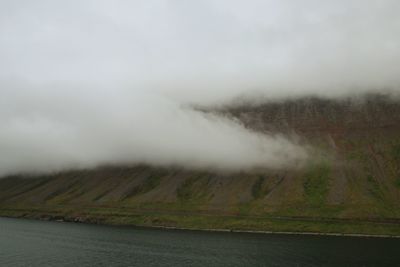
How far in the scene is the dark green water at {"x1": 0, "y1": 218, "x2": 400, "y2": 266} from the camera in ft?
415

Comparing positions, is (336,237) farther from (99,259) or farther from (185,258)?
(99,259)

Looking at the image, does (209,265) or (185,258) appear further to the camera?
(185,258)

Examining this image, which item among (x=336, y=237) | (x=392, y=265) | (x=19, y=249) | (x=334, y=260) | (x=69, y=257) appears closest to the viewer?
(x=392, y=265)

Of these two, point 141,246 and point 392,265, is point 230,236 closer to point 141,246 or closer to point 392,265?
point 141,246

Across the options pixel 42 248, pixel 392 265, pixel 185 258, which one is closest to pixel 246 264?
pixel 185 258

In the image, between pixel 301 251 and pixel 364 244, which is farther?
pixel 364 244

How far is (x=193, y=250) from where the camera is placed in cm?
14975

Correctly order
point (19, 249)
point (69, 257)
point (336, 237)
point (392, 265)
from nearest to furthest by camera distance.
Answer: point (392, 265) → point (69, 257) → point (19, 249) → point (336, 237)

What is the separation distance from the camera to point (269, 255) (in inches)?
5408

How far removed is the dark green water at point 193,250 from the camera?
12659 centimetres

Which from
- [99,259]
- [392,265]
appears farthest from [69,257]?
[392,265]

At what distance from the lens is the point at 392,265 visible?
118938mm

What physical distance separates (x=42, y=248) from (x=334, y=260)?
105 meters

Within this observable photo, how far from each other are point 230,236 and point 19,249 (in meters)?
93.0
